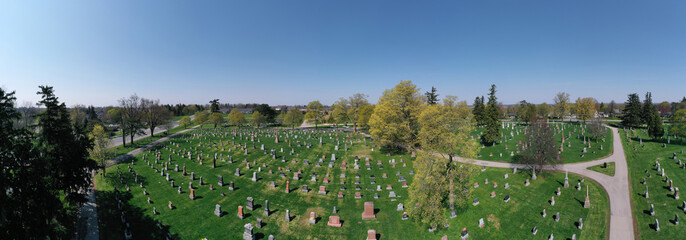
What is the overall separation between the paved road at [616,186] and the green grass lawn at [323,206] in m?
0.69

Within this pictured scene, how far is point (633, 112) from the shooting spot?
53594 mm

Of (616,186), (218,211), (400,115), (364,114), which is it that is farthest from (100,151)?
(616,186)

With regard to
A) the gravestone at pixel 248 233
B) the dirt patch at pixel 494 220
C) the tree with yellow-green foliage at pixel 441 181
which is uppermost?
the tree with yellow-green foliage at pixel 441 181

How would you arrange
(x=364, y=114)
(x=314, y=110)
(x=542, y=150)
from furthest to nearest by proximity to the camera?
(x=314, y=110)
(x=364, y=114)
(x=542, y=150)

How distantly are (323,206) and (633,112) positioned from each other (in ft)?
248

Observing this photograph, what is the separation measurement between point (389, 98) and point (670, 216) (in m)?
24.8

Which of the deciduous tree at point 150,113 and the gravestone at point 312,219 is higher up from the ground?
the deciduous tree at point 150,113

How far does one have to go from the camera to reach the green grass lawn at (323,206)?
52.4ft

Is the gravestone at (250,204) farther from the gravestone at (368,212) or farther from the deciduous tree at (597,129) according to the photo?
the deciduous tree at (597,129)

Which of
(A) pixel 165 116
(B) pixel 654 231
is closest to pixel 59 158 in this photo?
(B) pixel 654 231

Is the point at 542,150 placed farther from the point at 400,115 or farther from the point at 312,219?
the point at 312,219

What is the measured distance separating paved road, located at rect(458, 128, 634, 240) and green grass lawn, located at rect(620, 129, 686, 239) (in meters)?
0.47

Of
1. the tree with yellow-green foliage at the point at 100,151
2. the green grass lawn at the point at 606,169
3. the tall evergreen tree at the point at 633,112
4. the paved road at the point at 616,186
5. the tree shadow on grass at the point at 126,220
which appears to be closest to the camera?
the tree shadow on grass at the point at 126,220

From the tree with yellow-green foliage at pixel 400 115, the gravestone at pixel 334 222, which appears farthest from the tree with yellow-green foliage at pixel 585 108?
the gravestone at pixel 334 222
